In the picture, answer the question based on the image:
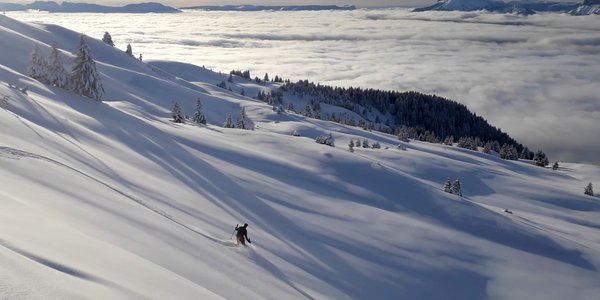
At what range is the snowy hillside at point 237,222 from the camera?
7.79 m

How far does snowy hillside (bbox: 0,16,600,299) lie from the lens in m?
7.79

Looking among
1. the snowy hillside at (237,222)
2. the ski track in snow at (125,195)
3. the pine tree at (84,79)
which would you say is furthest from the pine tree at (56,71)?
the ski track in snow at (125,195)

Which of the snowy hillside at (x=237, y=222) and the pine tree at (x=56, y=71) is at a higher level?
the pine tree at (x=56, y=71)

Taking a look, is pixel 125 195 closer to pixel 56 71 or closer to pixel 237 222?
pixel 237 222

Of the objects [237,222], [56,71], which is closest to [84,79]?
[56,71]

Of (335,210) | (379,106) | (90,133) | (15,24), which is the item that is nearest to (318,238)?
(335,210)

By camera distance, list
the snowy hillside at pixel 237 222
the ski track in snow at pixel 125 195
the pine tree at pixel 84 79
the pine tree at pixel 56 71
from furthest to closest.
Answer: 1. the pine tree at pixel 56 71
2. the pine tree at pixel 84 79
3. the ski track in snow at pixel 125 195
4. the snowy hillside at pixel 237 222

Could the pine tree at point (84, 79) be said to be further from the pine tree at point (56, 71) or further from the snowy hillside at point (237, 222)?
the pine tree at point (56, 71)

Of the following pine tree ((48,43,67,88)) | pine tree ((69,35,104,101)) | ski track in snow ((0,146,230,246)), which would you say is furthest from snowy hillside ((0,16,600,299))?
pine tree ((48,43,67,88))

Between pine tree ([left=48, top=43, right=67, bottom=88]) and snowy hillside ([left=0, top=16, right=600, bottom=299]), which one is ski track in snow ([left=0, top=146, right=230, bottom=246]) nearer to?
snowy hillside ([left=0, top=16, right=600, bottom=299])

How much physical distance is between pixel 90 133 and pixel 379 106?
153684 millimetres

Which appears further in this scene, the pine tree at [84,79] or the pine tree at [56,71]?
the pine tree at [56,71]

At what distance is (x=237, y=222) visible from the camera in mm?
17156

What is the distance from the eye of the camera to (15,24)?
83.8 m
